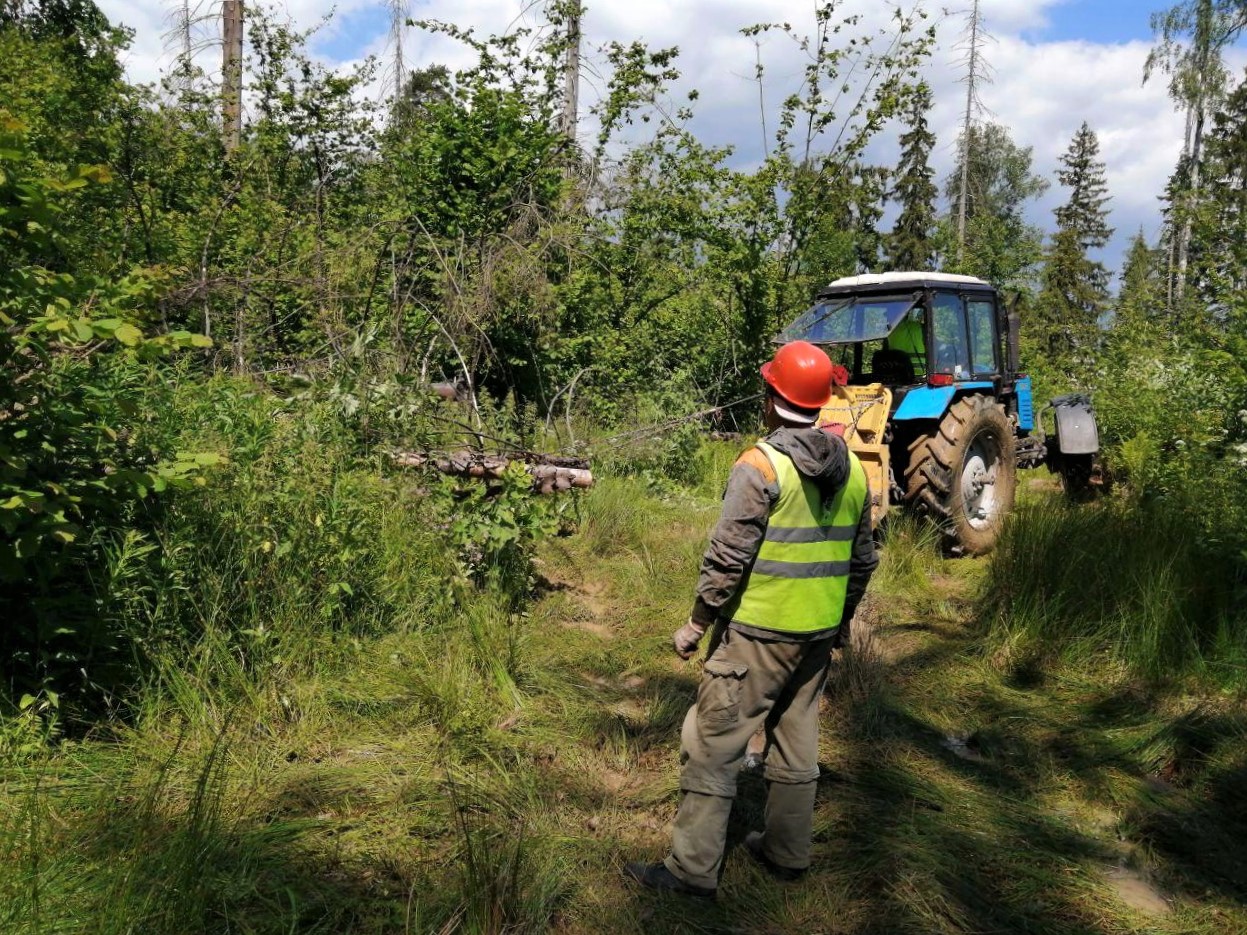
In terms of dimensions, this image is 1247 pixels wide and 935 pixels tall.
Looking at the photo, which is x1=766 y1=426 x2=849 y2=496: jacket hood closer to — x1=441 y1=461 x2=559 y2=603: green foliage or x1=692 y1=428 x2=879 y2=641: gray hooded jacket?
x1=692 y1=428 x2=879 y2=641: gray hooded jacket

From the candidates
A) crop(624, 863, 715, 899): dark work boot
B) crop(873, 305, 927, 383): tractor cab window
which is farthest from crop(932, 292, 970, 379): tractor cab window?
crop(624, 863, 715, 899): dark work boot

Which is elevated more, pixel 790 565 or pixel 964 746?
pixel 790 565

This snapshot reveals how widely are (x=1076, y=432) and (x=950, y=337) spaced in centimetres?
188

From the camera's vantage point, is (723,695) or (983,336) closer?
(723,695)

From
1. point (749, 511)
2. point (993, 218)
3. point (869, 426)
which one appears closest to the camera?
point (749, 511)

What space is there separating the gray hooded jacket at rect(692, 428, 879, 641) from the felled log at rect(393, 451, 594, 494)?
2662 mm

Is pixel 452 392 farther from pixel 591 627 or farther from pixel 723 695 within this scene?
pixel 723 695

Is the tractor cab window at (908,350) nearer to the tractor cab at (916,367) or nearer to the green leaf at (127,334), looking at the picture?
the tractor cab at (916,367)

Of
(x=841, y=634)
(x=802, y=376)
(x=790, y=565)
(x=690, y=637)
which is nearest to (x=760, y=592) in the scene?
(x=790, y=565)

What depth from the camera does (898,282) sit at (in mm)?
7160

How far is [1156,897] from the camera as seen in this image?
9.76 feet

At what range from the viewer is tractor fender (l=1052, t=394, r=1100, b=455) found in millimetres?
8242

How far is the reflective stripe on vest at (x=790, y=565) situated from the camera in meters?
2.82

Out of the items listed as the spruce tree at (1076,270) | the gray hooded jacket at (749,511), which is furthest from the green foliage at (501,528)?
the spruce tree at (1076,270)
